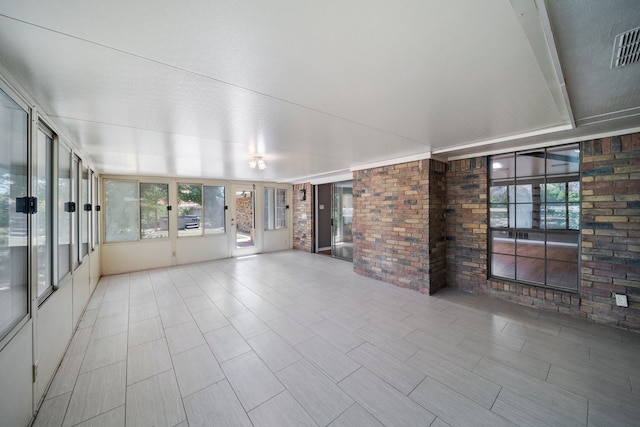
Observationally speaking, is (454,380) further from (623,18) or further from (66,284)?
(66,284)

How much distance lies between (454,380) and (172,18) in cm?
305

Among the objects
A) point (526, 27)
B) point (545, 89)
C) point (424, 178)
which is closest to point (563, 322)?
point (424, 178)

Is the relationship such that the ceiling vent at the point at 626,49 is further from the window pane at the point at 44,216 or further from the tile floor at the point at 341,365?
the window pane at the point at 44,216

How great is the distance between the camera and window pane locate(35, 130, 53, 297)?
195 cm

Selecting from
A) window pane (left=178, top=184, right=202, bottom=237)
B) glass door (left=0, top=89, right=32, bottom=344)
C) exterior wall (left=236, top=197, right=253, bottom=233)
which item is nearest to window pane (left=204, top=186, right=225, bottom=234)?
window pane (left=178, top=184, right=202, bottom=237)

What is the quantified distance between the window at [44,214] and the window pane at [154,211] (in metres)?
3.84

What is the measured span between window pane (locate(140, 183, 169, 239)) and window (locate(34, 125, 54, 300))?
3836 mm

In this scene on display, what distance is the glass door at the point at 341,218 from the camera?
Result: 6797 mm

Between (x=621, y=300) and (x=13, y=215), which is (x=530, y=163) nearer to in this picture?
(x=621, y=300)

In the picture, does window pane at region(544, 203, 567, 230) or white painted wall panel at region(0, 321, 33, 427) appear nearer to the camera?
white painted wall panel at region(0, 321, 33, 427)

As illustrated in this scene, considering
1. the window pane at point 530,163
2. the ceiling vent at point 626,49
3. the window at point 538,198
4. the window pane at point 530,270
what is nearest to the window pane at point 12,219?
the ceiling vent at point 626,49

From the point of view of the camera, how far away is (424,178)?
12.6 ft

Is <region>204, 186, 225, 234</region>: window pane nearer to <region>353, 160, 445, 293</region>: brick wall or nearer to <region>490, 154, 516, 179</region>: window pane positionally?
<region>353, 160, 445, 293</region>: brick wall

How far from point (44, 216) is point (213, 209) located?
→ 469cm
